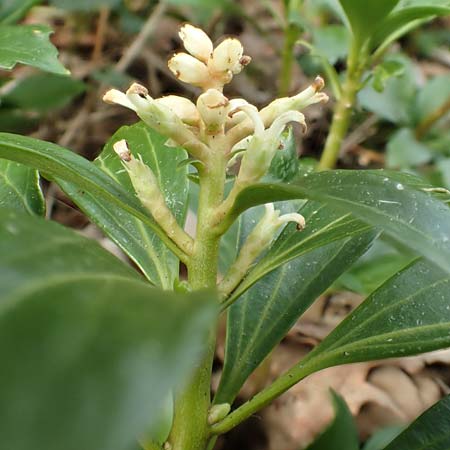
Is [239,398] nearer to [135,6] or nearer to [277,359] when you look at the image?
[277,359]

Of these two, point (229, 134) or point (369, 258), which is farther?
point (369, 258)

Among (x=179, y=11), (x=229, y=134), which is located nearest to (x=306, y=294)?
(x=229, y=134)

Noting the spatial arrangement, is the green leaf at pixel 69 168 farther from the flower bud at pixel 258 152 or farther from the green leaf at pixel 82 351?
the green leaf at pixel 82 351

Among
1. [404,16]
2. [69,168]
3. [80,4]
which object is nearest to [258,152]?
[69,168]

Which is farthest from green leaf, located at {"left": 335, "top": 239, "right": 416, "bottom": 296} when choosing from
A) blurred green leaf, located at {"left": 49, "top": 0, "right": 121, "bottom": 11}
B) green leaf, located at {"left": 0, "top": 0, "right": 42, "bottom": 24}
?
blurred green leaf, located at {"left": 49, "top": 0, "right": 121, "bottom": 11}

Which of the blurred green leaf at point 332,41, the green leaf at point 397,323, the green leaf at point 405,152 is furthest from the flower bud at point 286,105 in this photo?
the green leaf at point 405,152

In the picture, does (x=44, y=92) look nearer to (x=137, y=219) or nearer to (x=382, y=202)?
(x=137, y=219)
